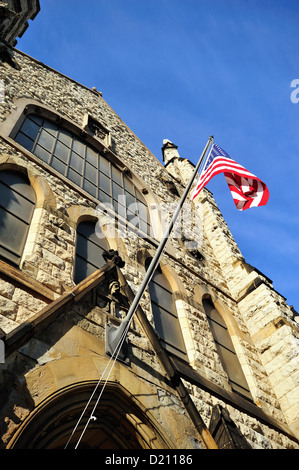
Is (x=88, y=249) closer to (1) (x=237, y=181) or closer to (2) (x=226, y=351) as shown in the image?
(1) (x=237, y=181)

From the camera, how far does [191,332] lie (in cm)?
687

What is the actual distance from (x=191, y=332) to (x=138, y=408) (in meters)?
2.98

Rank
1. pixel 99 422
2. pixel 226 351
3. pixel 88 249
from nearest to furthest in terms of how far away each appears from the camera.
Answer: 1. pixel 99 422
2. pixel 88 249
3. pixel 226 351

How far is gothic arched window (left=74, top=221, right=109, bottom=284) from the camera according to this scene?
233 inches

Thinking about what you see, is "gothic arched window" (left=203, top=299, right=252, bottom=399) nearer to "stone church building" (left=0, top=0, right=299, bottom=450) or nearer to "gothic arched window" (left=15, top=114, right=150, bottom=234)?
"stone church building" (left=0, top=0, right=299, bottom=450)

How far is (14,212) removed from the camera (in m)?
5.73

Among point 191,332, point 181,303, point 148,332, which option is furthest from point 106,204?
point 148,332

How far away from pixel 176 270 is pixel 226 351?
6.05 feet

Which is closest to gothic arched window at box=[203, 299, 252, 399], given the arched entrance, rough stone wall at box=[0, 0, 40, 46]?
the arched entrance

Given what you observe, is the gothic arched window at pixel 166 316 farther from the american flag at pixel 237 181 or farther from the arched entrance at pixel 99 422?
the arched entrance at pixel 99 422

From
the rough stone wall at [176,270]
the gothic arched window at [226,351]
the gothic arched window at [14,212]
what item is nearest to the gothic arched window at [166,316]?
the rough stone wall at [176,270]

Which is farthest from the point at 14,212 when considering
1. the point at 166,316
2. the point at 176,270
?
the point at 176,270

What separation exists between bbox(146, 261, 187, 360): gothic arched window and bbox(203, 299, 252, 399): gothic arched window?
3.53 ft

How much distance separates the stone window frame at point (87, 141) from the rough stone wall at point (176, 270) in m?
0.10
